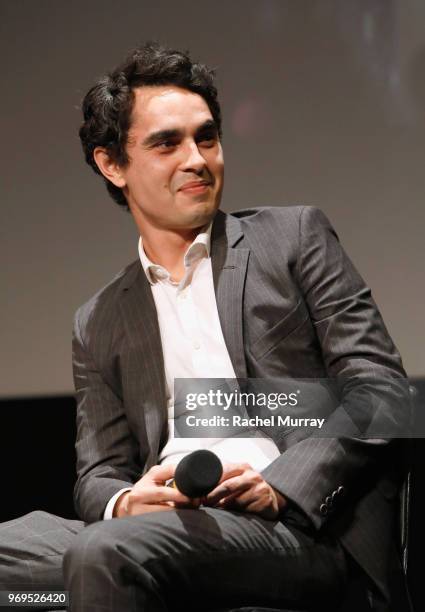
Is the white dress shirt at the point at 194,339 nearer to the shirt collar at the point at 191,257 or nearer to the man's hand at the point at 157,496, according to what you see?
the shirt collar at the point at 191,257

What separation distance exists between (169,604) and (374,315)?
65cm

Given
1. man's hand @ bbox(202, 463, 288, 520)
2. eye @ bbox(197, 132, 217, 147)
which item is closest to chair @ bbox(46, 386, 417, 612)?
man's hand @ bbox(202, 463, 288, 520)

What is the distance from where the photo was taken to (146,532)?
137 centimetres

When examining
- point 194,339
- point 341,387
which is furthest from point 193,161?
point 341,387

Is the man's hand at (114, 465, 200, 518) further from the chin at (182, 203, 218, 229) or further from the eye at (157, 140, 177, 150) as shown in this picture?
the eye at (157, 140, 177, 150)

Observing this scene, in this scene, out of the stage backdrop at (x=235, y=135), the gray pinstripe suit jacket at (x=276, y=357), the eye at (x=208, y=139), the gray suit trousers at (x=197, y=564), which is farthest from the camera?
the stage backdrop at (x=235, y=135)

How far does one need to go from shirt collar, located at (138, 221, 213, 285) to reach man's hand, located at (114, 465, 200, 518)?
516mm

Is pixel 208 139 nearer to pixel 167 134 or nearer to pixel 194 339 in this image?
pixel 167 134

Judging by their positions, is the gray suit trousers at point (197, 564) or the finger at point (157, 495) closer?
the gray suit trousers at point (197, 564)

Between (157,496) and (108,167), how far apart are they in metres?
0.86

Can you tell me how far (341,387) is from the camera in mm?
1685

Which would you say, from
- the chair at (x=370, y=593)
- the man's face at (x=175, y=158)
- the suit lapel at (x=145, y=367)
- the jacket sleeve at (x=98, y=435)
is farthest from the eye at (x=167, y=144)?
the chair at (x=370, y=593)

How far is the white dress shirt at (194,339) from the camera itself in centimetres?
171

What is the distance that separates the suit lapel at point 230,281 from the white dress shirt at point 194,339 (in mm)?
24
